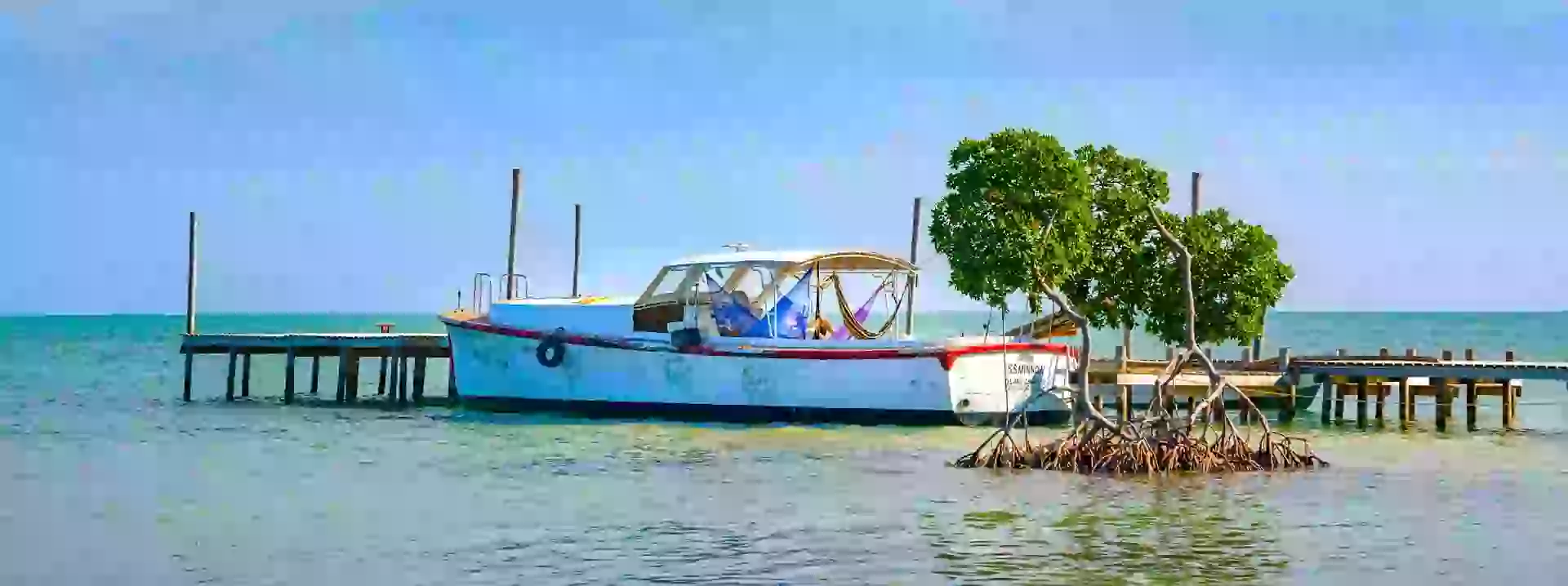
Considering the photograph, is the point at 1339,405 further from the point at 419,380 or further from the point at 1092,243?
the point at 419,380

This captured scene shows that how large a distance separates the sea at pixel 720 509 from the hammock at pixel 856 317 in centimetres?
314

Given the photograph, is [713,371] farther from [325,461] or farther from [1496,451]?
[1496,451]

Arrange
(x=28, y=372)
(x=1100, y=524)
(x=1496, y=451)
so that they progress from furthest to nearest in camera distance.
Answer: (x=28, y=372) → (x=1496, y=451) → (x=1100, y=524)

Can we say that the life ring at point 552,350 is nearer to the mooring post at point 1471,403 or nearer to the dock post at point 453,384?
the dock post at point 453,384

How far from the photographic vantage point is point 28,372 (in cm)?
6969

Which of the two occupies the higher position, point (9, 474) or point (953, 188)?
point (953, 188)

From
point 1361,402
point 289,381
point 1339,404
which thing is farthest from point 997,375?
point 289,381

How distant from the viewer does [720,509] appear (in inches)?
934

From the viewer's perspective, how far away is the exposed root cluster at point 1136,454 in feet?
86.9

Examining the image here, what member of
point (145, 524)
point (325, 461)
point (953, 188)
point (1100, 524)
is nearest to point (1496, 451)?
point (953, 188)

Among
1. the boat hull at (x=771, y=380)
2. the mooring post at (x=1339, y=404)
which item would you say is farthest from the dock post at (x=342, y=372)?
the mooring post at (x=1339, y=404)

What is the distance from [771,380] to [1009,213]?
8628 millimetres

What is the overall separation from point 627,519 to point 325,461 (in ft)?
30.0

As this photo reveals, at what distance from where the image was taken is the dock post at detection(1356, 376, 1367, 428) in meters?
36.8
